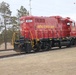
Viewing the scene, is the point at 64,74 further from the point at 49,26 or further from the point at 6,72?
the point at 49,26

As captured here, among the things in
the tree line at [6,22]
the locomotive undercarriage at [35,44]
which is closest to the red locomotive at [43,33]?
the locomotive undercarriage at [35,44]

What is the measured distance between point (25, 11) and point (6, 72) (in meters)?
48.3

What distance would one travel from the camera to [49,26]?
29891 millimetres

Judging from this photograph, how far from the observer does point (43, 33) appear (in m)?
28.6

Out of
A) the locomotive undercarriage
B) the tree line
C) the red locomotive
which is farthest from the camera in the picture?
the tree line

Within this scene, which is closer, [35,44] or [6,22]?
[35,44]

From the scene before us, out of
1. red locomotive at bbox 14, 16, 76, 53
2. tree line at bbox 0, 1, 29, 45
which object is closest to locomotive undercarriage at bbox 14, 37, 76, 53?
red locomotive at bbox 14, 16, 76, 53

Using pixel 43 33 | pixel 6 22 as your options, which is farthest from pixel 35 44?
pixel 6 22

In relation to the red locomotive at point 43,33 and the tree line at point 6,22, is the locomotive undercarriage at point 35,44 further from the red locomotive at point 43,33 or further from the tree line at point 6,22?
the tree line at point 6,22

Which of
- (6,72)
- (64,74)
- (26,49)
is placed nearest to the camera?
(64,74)

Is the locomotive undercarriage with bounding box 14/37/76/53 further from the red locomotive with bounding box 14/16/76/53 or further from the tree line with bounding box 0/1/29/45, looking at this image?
the tree line with bounding box 0/1/29/45

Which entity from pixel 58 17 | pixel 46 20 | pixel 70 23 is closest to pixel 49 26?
pixel 46 20

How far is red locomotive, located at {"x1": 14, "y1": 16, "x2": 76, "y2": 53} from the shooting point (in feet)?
84.0

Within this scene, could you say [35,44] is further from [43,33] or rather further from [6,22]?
[6,22]
